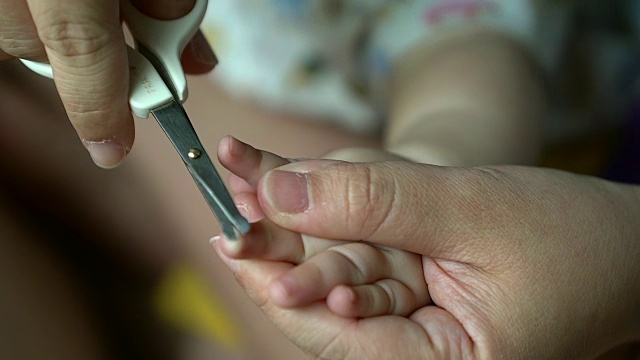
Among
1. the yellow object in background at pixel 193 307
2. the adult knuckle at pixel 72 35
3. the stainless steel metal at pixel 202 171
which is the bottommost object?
the yellow object in background at pixel 193 307

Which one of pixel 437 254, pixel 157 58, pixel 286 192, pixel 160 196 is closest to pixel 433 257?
pixel 437 254

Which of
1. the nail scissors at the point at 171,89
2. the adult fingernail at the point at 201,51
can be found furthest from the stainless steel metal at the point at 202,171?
the adult fingernail at the point at 201,51

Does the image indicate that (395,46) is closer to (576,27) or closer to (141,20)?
(576,27)

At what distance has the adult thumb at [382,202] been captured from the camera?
41 cm

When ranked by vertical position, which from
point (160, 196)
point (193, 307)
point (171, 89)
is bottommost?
point (193, 307)

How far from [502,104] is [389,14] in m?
0.18

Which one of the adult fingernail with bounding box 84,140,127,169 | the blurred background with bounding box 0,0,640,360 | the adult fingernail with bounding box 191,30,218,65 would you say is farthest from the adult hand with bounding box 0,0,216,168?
the blurred background with bounding box 0,0,640,360

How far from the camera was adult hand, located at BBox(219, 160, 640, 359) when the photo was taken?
15.9 inches

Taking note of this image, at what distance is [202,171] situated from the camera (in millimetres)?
404

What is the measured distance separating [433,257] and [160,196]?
435 millimetres

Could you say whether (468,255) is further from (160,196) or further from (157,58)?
(160,196)

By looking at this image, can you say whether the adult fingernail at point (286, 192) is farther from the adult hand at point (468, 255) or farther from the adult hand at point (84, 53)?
the adult hand at point (84, 53)

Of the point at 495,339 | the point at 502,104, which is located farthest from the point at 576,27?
the point at 495,339

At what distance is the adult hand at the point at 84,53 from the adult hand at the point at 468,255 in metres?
0.12
